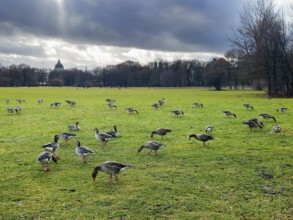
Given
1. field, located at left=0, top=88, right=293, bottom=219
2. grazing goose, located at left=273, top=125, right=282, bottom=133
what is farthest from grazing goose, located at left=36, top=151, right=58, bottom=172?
grazing goose, located at left=273, top=125, right=282, bottom=133

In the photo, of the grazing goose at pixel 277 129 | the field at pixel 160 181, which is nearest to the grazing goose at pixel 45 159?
the field at pixel 160 181

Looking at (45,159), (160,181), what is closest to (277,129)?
(160,181)

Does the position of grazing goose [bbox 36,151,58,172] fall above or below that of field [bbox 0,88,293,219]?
above

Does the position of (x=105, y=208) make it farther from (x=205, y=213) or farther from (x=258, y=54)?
(x=258, y=54)

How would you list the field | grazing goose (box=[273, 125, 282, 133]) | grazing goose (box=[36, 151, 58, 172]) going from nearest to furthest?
the field → grazing goose (box=[36, 151, 58, 172]) → grazing goose (box=[273, 125, 282, 133])

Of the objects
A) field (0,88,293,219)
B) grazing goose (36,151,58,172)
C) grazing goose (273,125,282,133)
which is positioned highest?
grazing goose (273,125,282,133)

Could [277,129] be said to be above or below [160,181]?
above

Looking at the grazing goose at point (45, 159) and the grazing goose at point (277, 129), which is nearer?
the grazing goose at point (45, 159)

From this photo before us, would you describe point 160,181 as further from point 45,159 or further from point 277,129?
point 277,129

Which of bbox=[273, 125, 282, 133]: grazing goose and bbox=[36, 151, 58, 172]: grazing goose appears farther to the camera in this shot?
bbox=[273, 125, 282, 133]: grazing goose

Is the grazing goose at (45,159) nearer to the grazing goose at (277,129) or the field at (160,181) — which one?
the field at (160,181)

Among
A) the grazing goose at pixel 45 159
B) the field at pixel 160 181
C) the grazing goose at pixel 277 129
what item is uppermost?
the grazing goose at pixel 277 129

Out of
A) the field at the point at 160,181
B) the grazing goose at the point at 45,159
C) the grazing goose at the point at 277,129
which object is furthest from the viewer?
the grazing goose at the point at 277,129

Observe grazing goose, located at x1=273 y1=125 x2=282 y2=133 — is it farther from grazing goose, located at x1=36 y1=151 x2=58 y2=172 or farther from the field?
grazing goose, located at x1=36 y1=151 x2=58 y2=172
